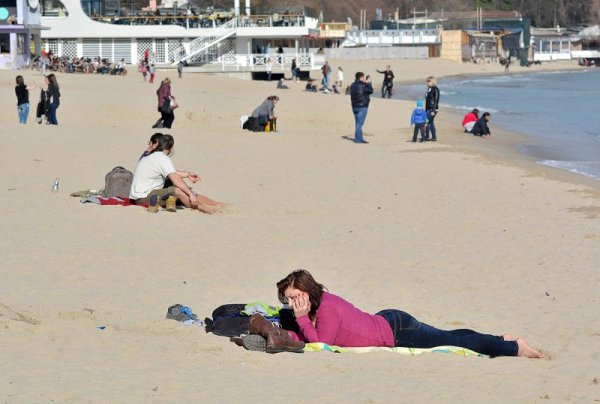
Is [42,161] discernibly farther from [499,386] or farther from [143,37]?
[143,37]

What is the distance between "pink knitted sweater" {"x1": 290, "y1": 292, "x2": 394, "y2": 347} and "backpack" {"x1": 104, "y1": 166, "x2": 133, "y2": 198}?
6255mm

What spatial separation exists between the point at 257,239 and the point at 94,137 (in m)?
10.2

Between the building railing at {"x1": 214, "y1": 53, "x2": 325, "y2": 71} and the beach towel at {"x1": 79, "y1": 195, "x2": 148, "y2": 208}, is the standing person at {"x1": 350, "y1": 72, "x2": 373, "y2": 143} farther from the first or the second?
the building railing at {"x1": 214, "y1": 53, "x2": 325, "y2": 71}

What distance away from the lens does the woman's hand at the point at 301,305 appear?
269 inches

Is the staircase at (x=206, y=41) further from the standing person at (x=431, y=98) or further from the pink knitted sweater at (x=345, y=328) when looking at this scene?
the pink knitted sweater at (x=345, y=328)

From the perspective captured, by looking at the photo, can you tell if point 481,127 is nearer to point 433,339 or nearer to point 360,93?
point 360,93

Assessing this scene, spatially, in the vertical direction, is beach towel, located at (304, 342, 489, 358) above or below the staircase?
below

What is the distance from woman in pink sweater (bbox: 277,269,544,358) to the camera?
6.90m

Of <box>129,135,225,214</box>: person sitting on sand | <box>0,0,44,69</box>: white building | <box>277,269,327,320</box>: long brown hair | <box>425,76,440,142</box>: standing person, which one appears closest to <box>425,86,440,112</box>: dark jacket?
<box>425,76,440,142</box>: standing person

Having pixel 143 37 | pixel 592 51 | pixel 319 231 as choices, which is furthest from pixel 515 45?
pixel 319 231

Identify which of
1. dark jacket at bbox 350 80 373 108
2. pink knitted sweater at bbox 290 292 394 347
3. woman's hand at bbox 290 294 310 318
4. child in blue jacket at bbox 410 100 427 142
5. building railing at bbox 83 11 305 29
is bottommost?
pink knitted sweater at bbox 290 292 394 347

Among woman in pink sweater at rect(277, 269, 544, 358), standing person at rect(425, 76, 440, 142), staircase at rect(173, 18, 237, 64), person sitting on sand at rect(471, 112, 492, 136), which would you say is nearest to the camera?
woman in pink sweater at rect(277, 269, 544, 358)

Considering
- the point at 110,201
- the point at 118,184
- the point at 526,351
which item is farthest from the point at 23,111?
the point at 526,351

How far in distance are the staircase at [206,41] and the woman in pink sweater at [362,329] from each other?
162 feet
